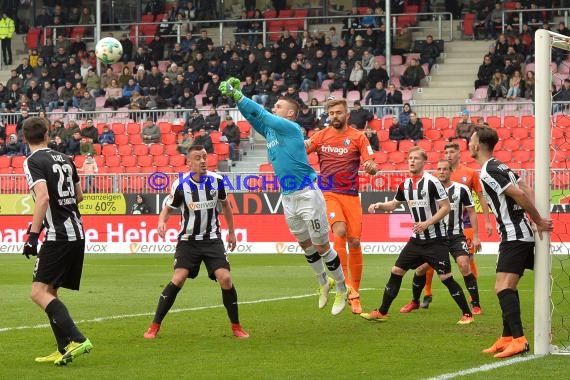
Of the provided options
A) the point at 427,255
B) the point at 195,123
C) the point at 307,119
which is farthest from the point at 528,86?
the point at 427,255

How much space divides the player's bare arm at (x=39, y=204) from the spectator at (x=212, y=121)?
2445 centimetres

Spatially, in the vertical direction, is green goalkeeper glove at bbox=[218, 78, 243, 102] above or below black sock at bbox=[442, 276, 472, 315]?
above

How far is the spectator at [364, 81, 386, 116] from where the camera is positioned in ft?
110

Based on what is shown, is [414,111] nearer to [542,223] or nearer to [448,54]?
[448,54]

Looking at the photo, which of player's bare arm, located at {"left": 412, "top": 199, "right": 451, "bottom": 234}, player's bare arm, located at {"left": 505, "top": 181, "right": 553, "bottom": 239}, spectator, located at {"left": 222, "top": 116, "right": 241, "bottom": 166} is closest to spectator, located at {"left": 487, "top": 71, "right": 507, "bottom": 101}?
spectator, located at {"left": 222, "top": 116, "right": 241, "bottom": 166}

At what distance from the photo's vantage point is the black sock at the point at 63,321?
31.8ft

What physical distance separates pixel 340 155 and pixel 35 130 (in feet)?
14.6

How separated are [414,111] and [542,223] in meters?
24.1

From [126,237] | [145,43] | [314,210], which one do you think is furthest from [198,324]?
[145,43]

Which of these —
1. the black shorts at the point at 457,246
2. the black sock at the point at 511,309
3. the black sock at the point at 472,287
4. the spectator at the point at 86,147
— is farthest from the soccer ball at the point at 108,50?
the black sock at the point at 511,309

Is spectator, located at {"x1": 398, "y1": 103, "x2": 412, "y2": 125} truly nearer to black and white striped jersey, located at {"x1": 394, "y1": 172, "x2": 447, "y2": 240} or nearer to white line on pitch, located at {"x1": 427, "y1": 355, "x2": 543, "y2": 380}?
black and white striped jersey, located at {"x1": 394, "y1": 172, "x2": 447, "y2": 240}

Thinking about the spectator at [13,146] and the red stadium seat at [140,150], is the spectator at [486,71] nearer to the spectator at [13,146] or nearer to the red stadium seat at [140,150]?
the red stadium seat at [140,150]

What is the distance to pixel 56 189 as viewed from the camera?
9914mm

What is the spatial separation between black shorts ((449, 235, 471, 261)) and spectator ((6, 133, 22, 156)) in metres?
23.7
